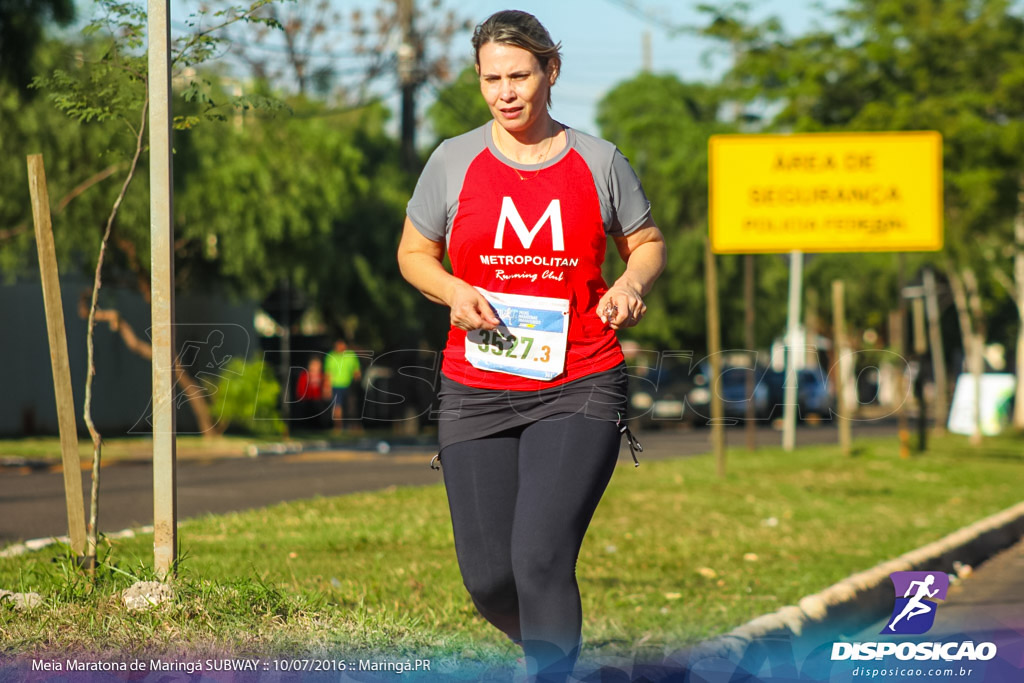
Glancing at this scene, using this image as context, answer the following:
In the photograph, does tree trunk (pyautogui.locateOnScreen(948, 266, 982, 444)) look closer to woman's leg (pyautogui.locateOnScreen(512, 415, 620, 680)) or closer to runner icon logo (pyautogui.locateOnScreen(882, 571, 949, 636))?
runner icon logo (pyautogui.locateOnScreen(882, 571, 949, 636))

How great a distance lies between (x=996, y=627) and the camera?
22.4ft

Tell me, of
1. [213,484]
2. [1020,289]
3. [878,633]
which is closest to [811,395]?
[1020,289]

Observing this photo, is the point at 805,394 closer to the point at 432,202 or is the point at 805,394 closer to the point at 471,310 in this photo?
the point at 432,202

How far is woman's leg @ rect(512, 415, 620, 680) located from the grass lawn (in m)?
0.80

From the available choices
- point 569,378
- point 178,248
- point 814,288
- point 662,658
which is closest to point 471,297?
point 569,378

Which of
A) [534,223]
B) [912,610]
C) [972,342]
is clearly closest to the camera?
[534,223]

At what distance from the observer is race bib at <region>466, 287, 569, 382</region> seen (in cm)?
379

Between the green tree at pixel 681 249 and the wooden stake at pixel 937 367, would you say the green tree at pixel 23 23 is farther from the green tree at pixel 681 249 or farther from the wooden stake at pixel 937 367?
the green tree at pixel 681 249

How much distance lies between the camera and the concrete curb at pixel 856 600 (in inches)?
215

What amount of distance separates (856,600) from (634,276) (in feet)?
12.7

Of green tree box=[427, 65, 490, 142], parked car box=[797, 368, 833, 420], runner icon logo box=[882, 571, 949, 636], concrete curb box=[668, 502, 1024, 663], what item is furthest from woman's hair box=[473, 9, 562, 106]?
parked car box=[797, 368, 833, 420]

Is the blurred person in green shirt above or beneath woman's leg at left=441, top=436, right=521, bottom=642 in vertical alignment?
beneath

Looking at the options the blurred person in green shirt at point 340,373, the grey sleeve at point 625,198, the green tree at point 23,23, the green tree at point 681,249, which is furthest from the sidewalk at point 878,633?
the green tree at point 681,249

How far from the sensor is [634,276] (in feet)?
12.8
